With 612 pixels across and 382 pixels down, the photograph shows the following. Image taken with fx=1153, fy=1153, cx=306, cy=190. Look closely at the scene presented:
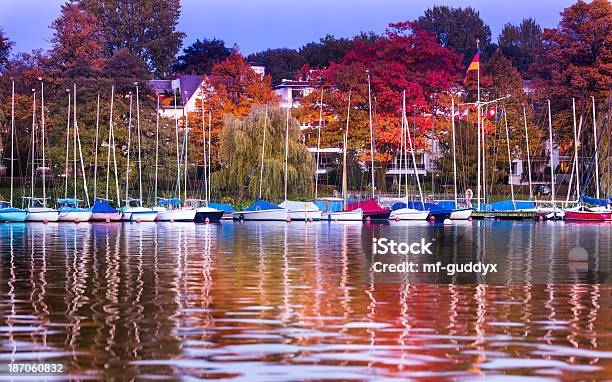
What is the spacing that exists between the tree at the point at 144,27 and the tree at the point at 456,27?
41.6 meters

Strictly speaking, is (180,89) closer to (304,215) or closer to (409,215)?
(304,215)

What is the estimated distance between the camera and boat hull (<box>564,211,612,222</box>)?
83750 mm

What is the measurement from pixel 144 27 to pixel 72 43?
4178cm

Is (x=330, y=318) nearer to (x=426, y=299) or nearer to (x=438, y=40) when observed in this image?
(x=426, y=299)

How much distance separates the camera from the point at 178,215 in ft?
282

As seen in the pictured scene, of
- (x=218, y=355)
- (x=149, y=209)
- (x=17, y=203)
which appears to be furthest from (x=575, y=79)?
(x=218, y=355)

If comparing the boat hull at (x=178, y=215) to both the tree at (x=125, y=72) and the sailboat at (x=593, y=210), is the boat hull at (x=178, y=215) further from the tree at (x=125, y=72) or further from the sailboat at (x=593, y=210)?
the sailboat at (x=593, y=210)

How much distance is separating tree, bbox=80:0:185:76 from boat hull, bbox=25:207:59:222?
69463mm

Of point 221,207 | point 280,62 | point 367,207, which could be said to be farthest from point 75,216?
point 280,62

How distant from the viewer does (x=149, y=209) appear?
287ft

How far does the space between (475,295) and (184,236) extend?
118 feet

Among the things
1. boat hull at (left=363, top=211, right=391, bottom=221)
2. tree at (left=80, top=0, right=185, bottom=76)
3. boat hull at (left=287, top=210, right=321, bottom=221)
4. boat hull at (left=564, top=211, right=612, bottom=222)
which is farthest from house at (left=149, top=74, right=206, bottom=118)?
boat hull at (left=564, top=211, right=612, bottom=222)

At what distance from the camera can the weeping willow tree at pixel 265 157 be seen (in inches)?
3696

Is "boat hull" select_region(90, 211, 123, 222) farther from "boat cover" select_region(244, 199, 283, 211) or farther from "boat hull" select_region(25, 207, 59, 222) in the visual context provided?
"boat cover" select_region(244, 199, 283, 211)
